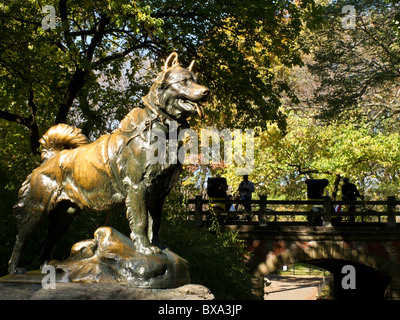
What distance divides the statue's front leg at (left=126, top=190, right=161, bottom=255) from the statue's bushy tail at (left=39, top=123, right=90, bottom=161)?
1.15 meters

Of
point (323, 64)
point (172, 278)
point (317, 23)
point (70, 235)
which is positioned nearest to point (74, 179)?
point (172, 278)

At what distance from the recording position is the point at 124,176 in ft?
15.6

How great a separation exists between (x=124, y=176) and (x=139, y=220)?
1.38ft

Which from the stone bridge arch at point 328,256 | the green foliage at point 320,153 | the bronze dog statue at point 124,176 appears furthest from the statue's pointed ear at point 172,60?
the green foliage at point 320,153

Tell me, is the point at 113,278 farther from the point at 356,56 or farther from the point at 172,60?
the point at 356,56

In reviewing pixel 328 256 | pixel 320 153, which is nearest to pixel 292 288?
pixel 320 153

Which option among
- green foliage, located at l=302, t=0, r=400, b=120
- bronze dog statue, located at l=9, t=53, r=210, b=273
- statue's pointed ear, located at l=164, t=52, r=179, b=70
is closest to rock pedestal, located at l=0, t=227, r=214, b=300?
bronze dog statue, located at l=9, t=53, r=210, b=273

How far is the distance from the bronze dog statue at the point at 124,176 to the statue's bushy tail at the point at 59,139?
0.13 metres

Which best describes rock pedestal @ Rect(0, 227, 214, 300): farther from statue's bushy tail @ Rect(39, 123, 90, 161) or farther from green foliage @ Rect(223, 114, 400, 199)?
green foliage @ Rect(223, 114, 400, 199)

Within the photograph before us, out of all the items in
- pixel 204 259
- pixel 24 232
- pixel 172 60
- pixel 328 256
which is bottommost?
pixel 328 256
